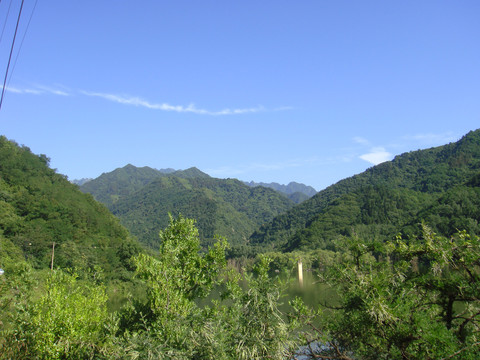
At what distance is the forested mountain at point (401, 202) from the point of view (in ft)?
243

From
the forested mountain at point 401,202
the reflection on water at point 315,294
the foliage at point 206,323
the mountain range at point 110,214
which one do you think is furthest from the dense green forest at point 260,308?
the forested mountain at point 401,202

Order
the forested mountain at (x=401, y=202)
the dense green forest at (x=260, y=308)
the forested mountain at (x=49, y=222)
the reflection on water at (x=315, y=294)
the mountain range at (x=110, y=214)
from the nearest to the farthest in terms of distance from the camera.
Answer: the dense green forest at (x=260, y=308) → the reflection on water at (x=315, y=294) → the forested mountain at (x=49, y=222) → the mountain range at (x=110, y=214) → the forested mountain at (x=401, y=202)

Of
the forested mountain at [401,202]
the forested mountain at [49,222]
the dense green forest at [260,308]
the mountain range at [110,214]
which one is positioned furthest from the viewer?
the forested mountain at [401,202]

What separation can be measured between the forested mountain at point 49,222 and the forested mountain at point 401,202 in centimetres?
4252

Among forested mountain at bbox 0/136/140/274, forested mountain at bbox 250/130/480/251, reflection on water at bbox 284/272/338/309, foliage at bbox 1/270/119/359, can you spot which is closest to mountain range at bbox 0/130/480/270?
forested mountain at bbox 0/136/140/274

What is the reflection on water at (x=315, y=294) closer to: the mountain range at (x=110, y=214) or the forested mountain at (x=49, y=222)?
the mountain range at (x=110, y=214)

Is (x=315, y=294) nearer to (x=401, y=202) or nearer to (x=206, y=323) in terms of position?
(x=206, y=323)

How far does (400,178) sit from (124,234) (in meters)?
127

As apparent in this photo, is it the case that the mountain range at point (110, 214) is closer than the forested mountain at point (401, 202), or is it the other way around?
the mountain range at point (110, 214)

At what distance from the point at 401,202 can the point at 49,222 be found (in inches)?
4011

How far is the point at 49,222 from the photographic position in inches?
2156

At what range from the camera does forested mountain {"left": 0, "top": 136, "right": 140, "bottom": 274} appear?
48031 mm

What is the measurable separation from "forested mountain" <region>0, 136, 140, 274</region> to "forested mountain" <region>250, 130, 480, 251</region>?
42.5 m

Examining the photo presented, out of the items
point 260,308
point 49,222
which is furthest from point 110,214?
point 260,308
